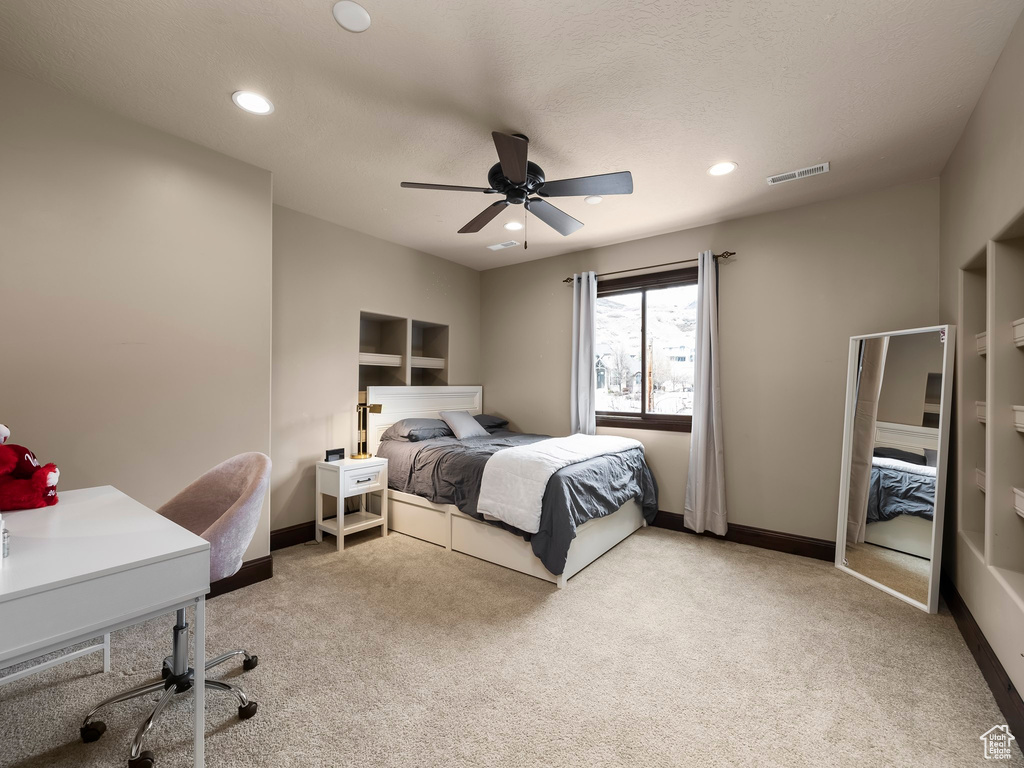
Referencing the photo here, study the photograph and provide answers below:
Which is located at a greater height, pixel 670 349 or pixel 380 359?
pixel 670 349

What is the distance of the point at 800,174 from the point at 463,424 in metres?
3.31

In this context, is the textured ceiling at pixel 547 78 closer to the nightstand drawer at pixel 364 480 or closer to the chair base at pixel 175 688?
the nightstand drawer at pixel 364 480

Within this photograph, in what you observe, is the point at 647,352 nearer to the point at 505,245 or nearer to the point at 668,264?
the point at 668,264

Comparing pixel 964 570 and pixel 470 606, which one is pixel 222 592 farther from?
pixel 964 570

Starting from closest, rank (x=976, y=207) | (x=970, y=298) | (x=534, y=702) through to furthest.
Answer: (x=534, y=702), (x=976, y=207), (x=970, y=298)

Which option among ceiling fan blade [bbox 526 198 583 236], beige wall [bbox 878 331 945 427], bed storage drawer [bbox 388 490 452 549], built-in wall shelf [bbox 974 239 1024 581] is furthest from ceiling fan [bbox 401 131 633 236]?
bed storage drawer [bbox 388 490 452 549]

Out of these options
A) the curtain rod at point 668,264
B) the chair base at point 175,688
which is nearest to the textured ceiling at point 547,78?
the curtain rod at point 668,264

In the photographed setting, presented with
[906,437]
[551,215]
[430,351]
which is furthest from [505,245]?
[906,437]

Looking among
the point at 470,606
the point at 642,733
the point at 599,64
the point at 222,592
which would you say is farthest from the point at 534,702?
the point at 599,64

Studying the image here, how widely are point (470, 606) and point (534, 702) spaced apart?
861 millimetres

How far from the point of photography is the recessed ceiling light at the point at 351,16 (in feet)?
5.55

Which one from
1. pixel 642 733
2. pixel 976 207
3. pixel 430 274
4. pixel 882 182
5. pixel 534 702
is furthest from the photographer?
pixel 430 274

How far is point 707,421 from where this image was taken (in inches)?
150

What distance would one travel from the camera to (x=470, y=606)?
2.62m
